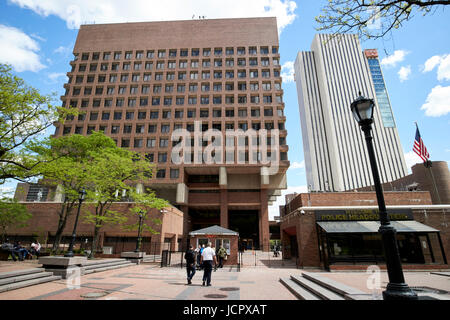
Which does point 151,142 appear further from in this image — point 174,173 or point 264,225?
point 264,225

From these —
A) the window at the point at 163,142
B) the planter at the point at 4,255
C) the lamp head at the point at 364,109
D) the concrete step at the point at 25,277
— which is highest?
the window at the point at 163,142

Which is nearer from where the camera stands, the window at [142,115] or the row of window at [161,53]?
the window at [142,115]

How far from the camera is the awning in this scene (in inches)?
640

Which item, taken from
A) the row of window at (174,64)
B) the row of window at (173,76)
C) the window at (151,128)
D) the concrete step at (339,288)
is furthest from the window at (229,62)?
the concrete step at (339,288)

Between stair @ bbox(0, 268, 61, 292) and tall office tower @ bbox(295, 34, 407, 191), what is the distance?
108 meters

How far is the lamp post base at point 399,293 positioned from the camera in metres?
4.24

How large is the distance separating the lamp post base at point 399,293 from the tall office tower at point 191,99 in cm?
3709

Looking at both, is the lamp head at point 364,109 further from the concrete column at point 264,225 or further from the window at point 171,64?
the window at point 171,64

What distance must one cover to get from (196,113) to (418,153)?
1424 inches

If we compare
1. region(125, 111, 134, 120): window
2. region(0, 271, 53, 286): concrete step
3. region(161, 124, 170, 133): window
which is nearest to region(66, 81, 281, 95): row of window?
region(125, 111, 134, 120): window

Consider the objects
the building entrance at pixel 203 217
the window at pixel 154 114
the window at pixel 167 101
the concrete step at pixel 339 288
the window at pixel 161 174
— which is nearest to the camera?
the concrete step at pixel 339 288

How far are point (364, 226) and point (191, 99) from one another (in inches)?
1584

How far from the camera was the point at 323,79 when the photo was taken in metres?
112

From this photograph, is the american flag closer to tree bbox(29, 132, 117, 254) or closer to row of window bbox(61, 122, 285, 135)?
row of window bbox(61, 122, 285, 135)
